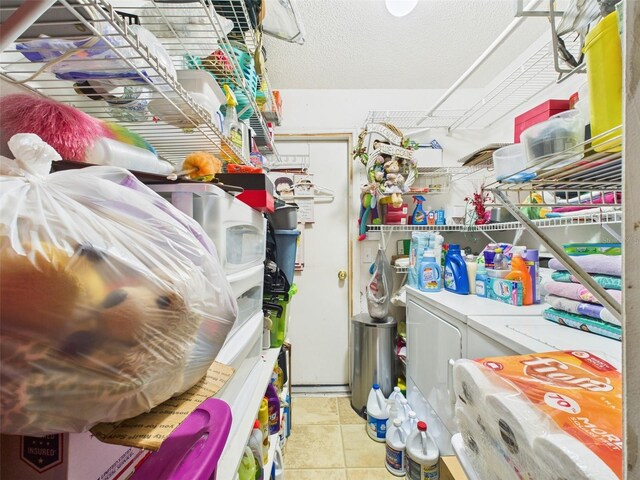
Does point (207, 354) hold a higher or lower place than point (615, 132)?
lower

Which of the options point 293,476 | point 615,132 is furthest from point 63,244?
point 293,476

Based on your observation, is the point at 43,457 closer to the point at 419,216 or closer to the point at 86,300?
the point at 86,300

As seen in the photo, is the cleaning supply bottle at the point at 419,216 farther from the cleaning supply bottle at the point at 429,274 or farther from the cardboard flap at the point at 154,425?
the cardboard flap at the point at 154,425

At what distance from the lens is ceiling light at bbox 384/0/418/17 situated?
1.27 meters

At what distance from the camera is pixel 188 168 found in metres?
0.63

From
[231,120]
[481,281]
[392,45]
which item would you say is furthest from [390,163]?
[231,120]

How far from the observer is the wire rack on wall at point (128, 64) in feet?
1.40

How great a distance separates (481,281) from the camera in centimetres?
142

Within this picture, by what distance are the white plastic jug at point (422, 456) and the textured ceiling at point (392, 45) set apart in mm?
2087

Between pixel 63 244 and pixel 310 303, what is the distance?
6.91ft

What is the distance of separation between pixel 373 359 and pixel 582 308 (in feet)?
4.17

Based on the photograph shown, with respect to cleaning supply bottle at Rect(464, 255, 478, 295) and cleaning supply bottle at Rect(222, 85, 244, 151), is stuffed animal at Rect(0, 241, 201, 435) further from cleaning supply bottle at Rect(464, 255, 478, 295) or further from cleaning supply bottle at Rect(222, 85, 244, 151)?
cleaning supply bottle at Rect(464, 255, 478, 295)

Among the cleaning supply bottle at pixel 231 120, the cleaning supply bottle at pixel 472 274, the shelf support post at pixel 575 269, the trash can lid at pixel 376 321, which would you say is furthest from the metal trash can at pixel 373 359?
the cleaning supply bottle at pixel 231 120

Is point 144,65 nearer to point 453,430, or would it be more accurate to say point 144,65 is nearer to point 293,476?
point 453,430
